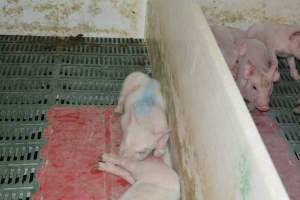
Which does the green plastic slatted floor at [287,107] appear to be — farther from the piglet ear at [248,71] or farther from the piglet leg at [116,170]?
the piglet leg at [116,170]

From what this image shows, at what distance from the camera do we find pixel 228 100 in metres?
1.50

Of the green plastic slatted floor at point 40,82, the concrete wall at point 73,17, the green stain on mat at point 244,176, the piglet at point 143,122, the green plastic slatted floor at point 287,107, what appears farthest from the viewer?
the concrete wall at point 73,17

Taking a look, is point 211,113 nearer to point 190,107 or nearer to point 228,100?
point 228,100

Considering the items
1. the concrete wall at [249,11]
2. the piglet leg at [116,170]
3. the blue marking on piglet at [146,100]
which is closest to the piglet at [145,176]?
the piglet leg at [116,170]

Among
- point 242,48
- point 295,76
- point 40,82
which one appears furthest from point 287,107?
point 40,82

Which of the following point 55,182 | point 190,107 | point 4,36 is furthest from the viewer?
point 4,36

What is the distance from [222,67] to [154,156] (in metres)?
0.83

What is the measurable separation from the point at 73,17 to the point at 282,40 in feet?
5.13

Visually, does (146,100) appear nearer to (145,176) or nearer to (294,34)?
(145,176)

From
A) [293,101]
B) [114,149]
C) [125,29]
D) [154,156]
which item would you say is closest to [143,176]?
[154,156]

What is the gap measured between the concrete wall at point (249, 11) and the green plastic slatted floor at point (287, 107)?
0.36 m

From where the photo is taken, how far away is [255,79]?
2701 millimetres

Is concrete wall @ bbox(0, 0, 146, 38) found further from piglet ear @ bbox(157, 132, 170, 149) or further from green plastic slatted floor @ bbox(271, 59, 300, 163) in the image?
piglet ear @ bbox(157, 132, 170, 149)

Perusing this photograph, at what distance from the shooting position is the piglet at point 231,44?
9.39 feet
